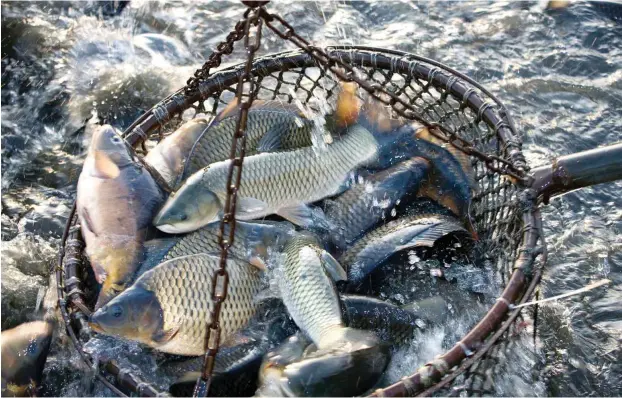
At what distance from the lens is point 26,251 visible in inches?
128

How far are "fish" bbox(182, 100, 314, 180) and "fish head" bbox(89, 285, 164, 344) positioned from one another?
790 millimetres

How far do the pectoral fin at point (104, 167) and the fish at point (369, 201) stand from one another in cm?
89

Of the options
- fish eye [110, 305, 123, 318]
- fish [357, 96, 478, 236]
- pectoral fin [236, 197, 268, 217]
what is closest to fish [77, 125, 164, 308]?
fish eye [110, 305, 123, 318]

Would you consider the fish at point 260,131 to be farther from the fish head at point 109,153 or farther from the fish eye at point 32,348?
the fish eye at point 32,348

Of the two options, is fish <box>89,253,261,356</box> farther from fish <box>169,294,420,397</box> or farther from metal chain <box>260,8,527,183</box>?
metal chain <box>260,8,527,183</box>

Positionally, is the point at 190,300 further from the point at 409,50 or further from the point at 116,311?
the point at 409,50

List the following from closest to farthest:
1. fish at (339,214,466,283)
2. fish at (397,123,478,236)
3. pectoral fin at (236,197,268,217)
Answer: fish at (339,214,466,283)
pectoral fin at (236,197,268,217)
fish at (397,123,478,236)

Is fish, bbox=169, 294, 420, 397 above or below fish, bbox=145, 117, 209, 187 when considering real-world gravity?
below

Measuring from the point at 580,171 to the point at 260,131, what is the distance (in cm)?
136

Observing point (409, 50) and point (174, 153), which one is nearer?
point (174, 153)

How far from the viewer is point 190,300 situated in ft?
7.14

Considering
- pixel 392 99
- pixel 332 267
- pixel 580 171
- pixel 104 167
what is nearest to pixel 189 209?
pixel 104 167

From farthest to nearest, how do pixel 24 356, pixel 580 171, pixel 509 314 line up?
pixel 24 356 < pixel 580 171 < pixel 509 314

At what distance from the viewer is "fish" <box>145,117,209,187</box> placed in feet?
9.10
